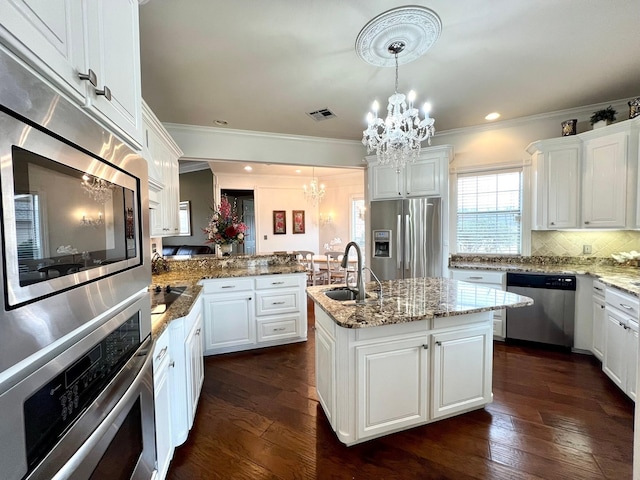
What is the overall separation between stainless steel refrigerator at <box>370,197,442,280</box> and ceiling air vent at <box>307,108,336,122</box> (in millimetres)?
1262

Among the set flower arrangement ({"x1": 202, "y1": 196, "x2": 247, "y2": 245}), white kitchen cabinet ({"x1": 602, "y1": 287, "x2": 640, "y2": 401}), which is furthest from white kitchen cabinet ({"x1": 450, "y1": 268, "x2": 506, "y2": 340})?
flower arrangement ({"x1": 202, "y1": 196, "x2": 247, "y2": 245})

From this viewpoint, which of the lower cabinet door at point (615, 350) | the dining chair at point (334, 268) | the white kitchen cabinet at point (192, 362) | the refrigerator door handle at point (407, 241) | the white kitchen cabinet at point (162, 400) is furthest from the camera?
the dining chair at point (334, 268)

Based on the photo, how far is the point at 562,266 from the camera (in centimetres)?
318

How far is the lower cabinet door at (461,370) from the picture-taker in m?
1.81

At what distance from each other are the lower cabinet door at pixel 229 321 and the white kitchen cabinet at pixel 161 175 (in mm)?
884

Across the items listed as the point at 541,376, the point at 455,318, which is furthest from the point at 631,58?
the point at 541,376

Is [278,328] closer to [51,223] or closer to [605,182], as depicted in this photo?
[51,223]

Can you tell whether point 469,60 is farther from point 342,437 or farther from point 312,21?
point 342,437

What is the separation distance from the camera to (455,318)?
183 cm

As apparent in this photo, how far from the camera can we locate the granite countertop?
5.07 ft

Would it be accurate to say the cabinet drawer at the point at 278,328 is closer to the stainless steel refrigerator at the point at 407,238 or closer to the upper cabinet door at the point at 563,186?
the stainless steel refrigerator at the point at 407,238

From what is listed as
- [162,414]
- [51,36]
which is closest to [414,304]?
[162,414]

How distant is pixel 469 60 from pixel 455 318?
197 centimetres

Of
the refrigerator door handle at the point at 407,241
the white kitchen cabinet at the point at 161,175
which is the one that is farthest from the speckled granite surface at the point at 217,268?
the refrigerator door handle at the point at 407,241
